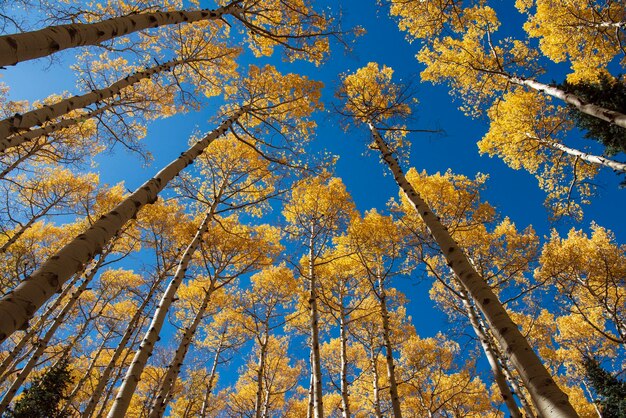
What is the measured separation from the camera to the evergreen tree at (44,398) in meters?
8.38

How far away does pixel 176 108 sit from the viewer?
9781 mm

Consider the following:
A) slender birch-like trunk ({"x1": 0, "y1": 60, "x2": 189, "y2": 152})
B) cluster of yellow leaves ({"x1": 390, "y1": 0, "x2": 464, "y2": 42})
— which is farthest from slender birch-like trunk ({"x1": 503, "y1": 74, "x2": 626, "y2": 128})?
slender birch-like trunk ({"x1": 0, "y1": 60, "x2": 189, "y2": 152})

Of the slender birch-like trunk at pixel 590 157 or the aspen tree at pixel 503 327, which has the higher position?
the slender birch-like trunk at pixel 590 157

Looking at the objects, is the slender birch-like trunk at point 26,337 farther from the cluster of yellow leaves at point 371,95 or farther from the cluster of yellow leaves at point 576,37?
the cluster of yellow leaves at point 576,37

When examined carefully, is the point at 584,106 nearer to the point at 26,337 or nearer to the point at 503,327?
the point at 503,327

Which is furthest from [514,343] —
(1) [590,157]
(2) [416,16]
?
(2) [416,16]

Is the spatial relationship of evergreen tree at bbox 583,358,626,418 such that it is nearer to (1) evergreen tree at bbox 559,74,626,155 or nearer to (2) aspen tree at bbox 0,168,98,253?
(1) evergreen tree at bbox 559,74,626,155

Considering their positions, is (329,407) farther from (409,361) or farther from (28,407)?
(28,407)

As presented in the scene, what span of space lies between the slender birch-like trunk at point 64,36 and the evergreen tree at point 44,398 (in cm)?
963

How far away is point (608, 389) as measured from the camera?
1005 cm

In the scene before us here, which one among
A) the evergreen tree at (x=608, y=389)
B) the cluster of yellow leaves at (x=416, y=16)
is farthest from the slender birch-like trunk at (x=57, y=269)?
the evergreen tree at (x=608, y=389)

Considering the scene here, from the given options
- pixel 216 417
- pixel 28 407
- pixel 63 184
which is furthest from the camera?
pixel 216 417

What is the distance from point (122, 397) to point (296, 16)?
23.9 feet

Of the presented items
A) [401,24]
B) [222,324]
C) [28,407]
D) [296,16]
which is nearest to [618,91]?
[401,24]
